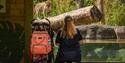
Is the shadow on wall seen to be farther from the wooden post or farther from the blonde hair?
the blonde hair

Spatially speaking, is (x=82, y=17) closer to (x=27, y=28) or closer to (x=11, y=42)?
(x=27, y=28)

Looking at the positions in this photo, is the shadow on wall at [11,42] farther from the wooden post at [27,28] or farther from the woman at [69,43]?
the woman at [69,43]

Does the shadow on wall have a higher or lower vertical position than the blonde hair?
lower

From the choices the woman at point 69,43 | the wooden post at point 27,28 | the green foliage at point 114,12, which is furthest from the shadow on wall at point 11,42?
the green foliage at point 114,12

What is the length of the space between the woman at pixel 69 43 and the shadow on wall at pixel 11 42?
1.42 meters

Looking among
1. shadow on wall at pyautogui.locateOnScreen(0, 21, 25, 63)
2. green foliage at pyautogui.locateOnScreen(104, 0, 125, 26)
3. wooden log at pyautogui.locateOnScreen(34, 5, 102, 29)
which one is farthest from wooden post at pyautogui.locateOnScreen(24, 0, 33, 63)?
green foliage at pyautogui.locateOnScreen(104, 0, 125, 26)

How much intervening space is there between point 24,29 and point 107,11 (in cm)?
1700

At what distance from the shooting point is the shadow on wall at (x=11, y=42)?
969 centimetres

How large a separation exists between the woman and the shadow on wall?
1.42 meters

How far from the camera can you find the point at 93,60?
10859 mm

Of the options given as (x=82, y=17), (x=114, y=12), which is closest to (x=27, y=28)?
(x=82, y=17)

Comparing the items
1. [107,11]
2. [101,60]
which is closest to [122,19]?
[107,11]

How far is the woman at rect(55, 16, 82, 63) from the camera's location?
8.55m

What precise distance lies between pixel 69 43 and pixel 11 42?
1.76m
